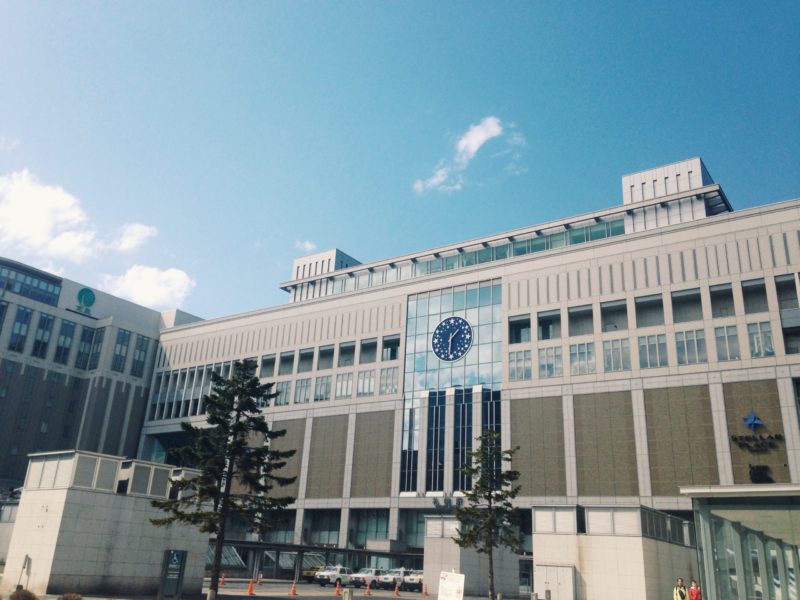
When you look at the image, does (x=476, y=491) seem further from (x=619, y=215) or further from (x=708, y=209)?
(x=708, y=209)

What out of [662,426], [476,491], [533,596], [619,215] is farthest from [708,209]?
[533,596]

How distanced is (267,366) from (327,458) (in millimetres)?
19609

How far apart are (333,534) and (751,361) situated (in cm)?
5236

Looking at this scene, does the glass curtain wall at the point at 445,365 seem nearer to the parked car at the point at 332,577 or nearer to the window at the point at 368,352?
the window at the point at 368,352

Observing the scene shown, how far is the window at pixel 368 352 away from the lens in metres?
88.2

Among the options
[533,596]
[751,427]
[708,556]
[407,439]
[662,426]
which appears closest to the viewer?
[708,556]

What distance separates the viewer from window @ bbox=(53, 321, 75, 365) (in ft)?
332

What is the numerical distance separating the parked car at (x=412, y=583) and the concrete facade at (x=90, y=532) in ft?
73.8

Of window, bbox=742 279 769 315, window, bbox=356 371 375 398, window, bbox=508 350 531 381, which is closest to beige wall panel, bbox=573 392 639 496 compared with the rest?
window, bbox=508 350 531 381

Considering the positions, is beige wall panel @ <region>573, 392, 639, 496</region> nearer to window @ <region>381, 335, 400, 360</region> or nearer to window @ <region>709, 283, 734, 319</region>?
window @ <region>709, 283, 734, 319</region>

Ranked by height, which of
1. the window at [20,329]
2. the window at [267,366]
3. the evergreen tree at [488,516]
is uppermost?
the window at [20,329]

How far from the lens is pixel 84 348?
105m

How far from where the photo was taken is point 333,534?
276 ft

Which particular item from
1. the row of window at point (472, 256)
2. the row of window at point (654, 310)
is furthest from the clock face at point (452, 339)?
the row of window at point (472, 256)
